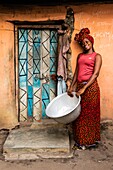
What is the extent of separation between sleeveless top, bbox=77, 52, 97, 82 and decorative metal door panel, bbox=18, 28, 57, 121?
944 mm

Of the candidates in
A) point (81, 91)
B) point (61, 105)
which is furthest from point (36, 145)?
point (81, 91)

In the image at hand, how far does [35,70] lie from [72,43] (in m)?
0.94

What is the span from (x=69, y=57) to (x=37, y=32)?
2.73 ft

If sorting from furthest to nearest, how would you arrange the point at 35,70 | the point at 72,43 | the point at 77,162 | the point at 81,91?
the point at 35,70
the point at 72,43
the point at 81,91
the point at 77,162

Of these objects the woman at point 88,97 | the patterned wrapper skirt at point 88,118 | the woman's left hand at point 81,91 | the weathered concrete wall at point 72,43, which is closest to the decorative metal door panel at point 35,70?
the weathered concrete wall at point 72,43

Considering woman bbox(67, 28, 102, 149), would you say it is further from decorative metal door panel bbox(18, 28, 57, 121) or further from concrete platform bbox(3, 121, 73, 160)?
decorative metal door panel bbox(18, 28, 57, 121)

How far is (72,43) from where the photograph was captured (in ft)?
18.6

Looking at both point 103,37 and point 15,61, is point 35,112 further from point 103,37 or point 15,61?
point 103,37

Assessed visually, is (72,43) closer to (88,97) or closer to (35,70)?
(35,70)

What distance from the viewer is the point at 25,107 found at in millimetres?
5988

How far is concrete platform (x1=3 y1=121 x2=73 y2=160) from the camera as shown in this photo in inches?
187

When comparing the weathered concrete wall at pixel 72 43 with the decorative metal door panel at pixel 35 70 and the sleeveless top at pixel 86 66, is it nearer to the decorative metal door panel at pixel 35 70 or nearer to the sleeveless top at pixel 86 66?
the decorative metal door panel at pixel 35 70

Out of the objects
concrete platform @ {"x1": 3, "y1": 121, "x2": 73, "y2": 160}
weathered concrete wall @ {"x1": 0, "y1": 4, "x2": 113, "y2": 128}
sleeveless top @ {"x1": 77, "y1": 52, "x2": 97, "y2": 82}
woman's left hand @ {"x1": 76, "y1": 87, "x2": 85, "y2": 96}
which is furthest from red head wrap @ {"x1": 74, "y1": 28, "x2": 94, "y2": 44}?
concrete platform @ {"x1": 3, "y1": 121, "x2": 73, "y2": 160}

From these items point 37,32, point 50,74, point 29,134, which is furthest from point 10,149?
point 37,32
